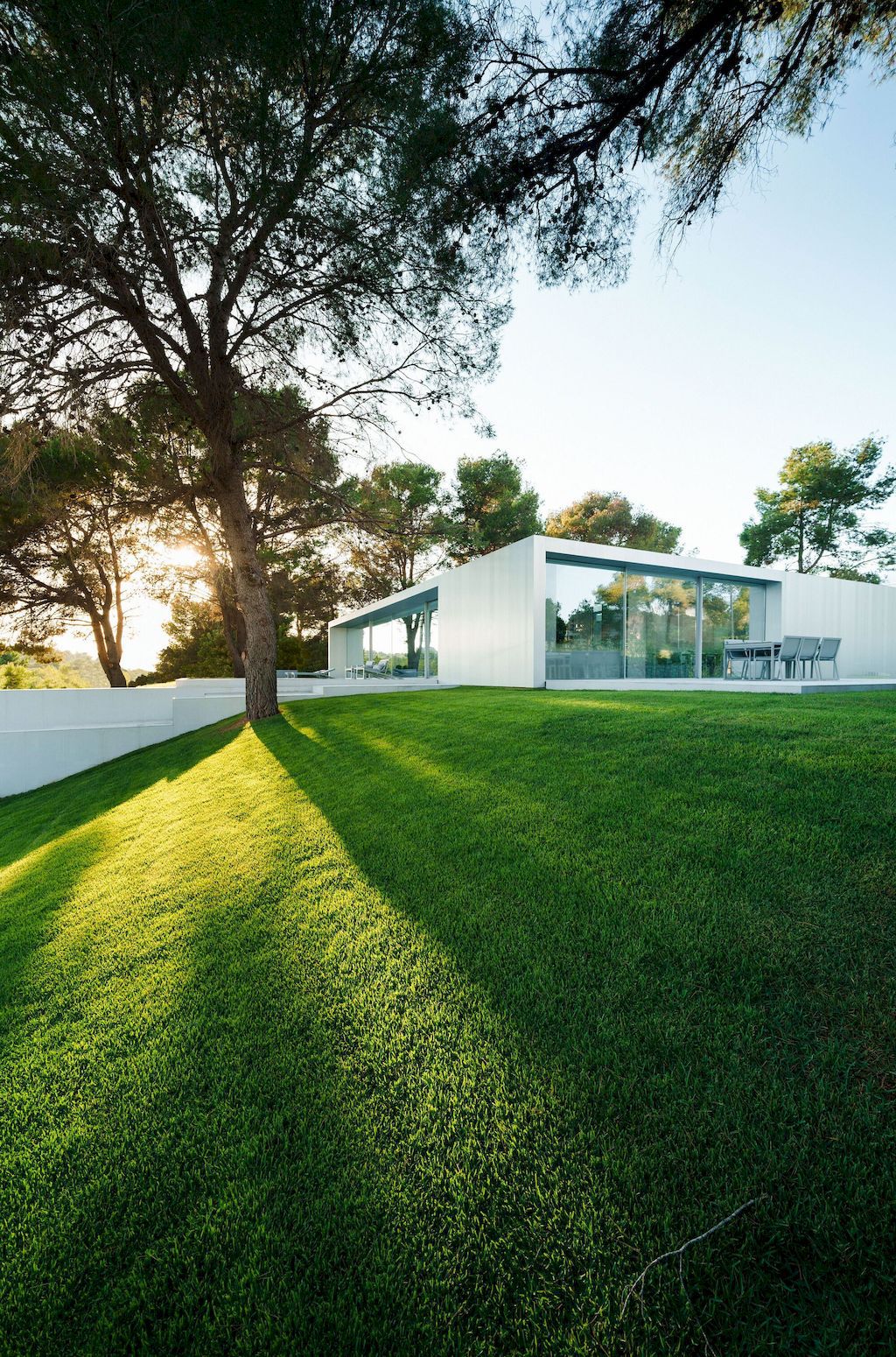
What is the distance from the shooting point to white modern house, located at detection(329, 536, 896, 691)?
12164 mm

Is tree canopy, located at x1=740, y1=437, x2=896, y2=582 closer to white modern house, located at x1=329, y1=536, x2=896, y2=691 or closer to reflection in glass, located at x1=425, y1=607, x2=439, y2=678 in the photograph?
white modern house, located at x1=329, y1=536, x2=896, y2=691

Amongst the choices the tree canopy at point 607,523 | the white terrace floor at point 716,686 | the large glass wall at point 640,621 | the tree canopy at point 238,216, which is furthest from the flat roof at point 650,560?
the tree canopy at point 607,523

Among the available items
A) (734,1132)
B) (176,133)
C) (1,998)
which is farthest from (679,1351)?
(176,133)

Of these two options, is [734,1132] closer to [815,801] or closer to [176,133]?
[815,801]

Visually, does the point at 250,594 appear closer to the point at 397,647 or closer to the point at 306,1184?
the point at 306,1184

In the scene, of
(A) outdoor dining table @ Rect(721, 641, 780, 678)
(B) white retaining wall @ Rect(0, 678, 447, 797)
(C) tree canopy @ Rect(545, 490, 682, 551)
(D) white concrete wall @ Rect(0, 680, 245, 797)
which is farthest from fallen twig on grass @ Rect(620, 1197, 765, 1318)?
(C) tree canopy @ Rect(545, 490, 682, 551)

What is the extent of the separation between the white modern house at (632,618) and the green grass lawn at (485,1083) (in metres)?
7.86

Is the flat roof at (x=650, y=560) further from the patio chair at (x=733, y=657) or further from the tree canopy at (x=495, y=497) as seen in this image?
the tree canopy at (x=495, y=497)

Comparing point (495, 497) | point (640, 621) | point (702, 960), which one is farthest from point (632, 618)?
point (495, 497)

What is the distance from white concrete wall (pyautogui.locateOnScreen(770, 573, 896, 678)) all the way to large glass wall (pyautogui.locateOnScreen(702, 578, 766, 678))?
0.53 metres

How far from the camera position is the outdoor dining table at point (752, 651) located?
43.1 ft

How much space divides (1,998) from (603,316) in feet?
22.5

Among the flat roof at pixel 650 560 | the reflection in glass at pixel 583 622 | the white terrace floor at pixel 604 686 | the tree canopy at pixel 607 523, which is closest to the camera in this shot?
the white terrace floor at pixel 604 686

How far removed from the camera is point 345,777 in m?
5.38
